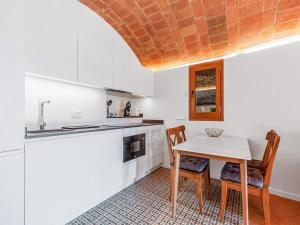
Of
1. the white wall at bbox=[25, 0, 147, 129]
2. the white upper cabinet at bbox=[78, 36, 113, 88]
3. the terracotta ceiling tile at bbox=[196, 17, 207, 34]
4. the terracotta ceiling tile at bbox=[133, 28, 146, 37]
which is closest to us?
the white wall at bbox=[25, 0, 147, 129]

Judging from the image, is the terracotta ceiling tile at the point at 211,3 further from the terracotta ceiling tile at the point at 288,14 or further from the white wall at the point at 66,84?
the white wall at the point at 66,84

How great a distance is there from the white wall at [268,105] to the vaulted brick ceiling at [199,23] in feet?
0.95

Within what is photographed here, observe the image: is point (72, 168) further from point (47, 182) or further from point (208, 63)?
point (208, 63)

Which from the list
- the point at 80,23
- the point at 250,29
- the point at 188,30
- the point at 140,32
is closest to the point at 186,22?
the point at 188,30

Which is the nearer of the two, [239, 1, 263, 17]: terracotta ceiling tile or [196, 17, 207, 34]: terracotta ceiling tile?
[239, 1, 263, 17]: terracotta ceiling tile

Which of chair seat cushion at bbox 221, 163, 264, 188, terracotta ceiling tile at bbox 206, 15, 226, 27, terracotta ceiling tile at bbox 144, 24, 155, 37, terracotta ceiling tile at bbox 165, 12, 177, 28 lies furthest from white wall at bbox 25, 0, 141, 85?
chair seat cushion at bbox 221, 163, 264, 188

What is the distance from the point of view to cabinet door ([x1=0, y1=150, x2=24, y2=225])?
1.07 m

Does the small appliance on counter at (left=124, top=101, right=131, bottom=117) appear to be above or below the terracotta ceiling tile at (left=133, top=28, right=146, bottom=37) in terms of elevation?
below

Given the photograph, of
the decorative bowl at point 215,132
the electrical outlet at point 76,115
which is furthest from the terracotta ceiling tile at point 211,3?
the electrical outlet at point 76,115

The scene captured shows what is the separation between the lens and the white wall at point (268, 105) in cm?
204

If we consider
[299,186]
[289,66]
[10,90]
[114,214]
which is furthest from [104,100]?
[299,186]

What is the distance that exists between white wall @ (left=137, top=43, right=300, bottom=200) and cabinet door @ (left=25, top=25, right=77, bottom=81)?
2.26m

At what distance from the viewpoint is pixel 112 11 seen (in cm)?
223

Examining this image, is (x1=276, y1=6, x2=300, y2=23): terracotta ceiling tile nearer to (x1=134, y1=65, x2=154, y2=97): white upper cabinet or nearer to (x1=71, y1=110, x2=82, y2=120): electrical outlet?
(x1=134, y1=65, x2=154, y2=97): white upper cabinet
